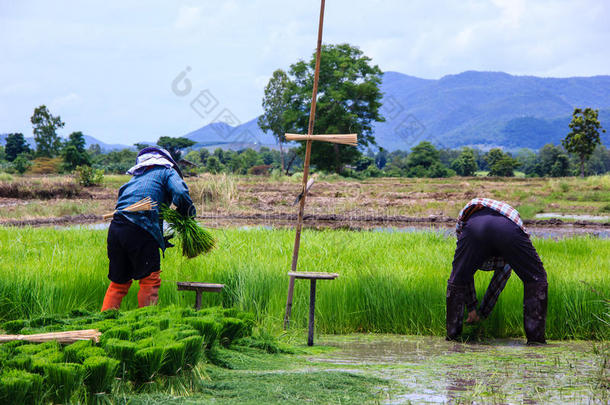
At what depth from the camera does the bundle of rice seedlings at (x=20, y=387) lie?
2598 millimetres

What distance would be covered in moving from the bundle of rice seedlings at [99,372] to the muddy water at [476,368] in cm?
141

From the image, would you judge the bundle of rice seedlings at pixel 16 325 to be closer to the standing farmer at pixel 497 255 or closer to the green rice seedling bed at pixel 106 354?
the green rice seedling bed at pixel 106 354

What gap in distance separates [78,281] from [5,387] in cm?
342

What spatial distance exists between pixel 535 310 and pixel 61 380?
359 cm

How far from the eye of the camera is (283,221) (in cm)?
1705

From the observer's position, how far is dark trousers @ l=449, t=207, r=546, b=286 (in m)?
4.67

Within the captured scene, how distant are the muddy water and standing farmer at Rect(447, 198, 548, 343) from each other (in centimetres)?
22

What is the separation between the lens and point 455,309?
4.89 meters

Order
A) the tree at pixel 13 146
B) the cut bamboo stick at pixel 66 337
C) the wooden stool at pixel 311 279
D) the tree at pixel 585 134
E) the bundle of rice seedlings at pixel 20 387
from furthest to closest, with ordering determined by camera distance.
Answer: the tree at pixel 13 146
the tree at pixel 585 134
the wooden stool at pixel 311 279
the cut bamboo stick at pixel 66 337
the bundle of rice seedlings at pixel 20 387

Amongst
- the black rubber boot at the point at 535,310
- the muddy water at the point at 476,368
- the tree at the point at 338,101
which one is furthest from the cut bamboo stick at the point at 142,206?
the tree at the point at 338,101

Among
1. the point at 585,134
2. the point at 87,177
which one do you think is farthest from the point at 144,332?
the point at 585,134

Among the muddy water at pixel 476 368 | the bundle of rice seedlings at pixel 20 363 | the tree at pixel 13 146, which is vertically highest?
the tree at pixel 13 146

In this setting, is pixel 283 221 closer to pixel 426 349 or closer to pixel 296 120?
pixel 426 349

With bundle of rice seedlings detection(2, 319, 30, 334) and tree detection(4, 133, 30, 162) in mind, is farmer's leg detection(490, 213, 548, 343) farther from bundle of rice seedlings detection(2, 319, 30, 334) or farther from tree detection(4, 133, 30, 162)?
tree detection(4, 133, 30, 162)
